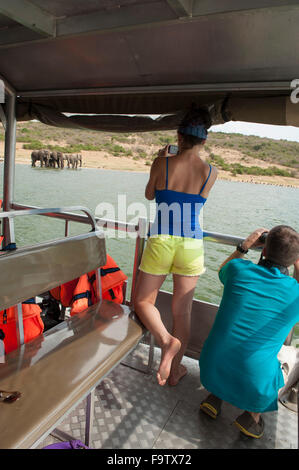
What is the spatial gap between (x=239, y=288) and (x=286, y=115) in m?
1.18

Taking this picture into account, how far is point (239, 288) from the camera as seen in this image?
5.41 feet

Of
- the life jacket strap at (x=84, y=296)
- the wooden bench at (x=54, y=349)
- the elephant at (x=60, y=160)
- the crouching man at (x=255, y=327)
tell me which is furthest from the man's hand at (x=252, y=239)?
the elephant at (x=60, y=160)

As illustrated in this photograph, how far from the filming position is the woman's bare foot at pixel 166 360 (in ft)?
5.65

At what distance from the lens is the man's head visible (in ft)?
5.24

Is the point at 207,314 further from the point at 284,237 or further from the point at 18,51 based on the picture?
the point at 18,51

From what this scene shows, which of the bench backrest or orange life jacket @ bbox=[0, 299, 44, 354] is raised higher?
the bench backrest

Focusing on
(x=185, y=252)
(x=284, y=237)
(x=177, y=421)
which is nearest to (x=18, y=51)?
(x=185, y=252)

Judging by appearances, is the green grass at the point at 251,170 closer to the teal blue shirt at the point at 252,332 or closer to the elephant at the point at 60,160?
the teal blue shirt at the point at 252,332

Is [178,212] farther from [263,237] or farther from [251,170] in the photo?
[251,170]

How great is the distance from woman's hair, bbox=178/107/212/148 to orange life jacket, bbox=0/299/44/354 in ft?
4.08

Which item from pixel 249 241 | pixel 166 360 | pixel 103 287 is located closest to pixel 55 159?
pixel 103 287

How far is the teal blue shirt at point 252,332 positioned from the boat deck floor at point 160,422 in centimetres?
25

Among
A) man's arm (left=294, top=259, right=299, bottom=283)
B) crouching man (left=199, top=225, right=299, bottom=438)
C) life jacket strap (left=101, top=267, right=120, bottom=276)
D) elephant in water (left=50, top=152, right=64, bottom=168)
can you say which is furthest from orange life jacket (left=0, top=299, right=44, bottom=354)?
elephant in water (left=50, top=152, right=64, bottom=168)

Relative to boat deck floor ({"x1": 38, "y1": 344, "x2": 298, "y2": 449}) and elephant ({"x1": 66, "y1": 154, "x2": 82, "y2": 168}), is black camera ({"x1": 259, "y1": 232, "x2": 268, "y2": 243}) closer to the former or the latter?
boat deck floor ({"x1": 38, "y1": 344, "x2": 298, "y2": 449})
